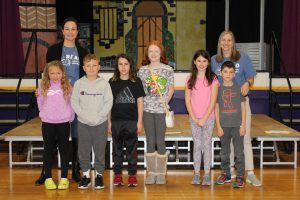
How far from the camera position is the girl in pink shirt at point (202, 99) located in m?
5.13

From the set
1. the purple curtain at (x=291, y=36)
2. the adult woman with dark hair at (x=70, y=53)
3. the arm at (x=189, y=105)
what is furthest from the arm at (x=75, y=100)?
the purple curtain at (x=291, y=36)

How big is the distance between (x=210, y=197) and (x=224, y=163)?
499mm

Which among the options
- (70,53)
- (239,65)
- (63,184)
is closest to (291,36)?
(239,65)

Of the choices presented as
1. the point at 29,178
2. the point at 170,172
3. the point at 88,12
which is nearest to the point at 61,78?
the point at 29,178

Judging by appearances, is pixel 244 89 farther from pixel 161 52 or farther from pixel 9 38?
pixel 9 38

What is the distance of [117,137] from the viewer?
5.20 m

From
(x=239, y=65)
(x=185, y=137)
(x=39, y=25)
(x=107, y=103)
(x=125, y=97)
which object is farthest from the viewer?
(x=39, y=25)

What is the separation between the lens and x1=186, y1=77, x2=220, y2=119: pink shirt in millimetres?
5137

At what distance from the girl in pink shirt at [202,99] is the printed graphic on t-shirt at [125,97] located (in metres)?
0.55

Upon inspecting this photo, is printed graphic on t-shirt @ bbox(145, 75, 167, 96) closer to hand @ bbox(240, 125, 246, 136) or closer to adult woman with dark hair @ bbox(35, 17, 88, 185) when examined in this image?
adult woman with dark hair @ bbox(35, 17, 88, 185)

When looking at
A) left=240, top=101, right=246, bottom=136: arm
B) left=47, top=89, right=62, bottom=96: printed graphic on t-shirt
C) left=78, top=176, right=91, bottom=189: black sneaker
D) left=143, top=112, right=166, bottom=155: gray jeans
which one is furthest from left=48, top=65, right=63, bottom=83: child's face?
left=240, top=101, right=246, bottom=136: arm

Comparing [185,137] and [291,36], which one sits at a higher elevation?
[291,36]

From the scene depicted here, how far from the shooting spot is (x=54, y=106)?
16.8 ft

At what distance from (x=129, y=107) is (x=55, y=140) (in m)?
0.81
